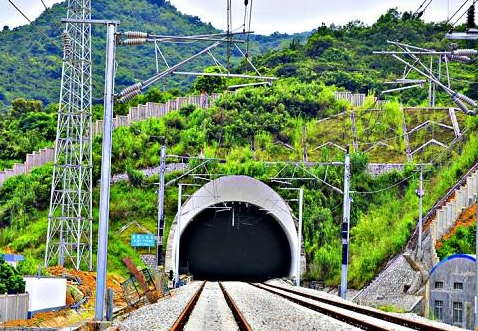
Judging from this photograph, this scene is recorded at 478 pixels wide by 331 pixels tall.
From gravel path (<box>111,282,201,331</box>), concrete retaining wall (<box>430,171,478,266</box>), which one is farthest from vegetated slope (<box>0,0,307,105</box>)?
gravel path (<box>111,282,201,331</box>)

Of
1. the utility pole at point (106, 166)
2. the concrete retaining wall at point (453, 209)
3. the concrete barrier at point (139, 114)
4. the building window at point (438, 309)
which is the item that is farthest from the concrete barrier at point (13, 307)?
the concrete barrier at point (139, 114)

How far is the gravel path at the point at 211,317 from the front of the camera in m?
22.5

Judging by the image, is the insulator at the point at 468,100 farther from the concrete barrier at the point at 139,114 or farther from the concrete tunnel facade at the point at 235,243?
the concrete barrier at the point at 139,114

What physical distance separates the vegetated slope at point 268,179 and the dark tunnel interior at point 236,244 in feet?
11.7

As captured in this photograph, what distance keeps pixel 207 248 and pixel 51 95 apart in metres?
42.2

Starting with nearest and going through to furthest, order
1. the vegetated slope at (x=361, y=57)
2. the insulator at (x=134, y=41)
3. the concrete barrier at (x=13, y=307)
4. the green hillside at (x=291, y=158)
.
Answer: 1. the insulator at (x=134, y=41)
2. the concrete barrier at (x=13, y=307)
3. the green hillside at (x=291, y=158)
4. the vegetated slope at (x=361, y=57)

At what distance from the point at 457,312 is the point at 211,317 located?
9.86 meters

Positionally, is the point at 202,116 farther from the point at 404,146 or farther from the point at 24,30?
the point at 24,30

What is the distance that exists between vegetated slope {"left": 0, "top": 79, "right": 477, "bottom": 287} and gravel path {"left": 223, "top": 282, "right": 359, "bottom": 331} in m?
15.6

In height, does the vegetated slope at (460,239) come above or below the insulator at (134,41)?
below

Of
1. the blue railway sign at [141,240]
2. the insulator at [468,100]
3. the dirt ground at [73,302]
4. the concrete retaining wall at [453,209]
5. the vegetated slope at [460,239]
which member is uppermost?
the insulator at [468,100]

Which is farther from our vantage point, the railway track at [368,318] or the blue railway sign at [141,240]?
the blue railway sign at [141,240]

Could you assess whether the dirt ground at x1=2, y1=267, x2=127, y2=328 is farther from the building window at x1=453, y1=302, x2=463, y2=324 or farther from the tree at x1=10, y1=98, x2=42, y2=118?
the tree at x1=10, y1=98, x2=42, y2=118

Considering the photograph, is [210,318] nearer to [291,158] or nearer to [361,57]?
[291,158]
